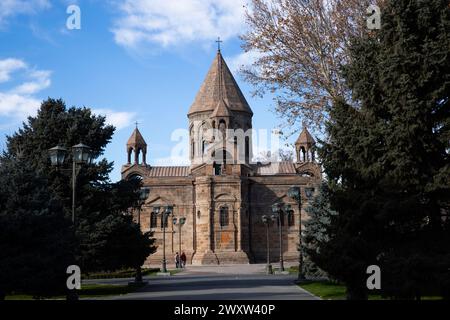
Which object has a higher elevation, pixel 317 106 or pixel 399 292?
pixel 317 106

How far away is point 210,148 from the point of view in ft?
179

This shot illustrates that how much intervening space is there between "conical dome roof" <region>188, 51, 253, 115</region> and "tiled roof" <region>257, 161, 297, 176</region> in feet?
23.3

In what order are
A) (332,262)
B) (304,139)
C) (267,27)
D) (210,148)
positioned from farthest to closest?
1. (304,139)
2. (210,148)
3. (267,27)
4. (332,262)

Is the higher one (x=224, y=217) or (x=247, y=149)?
(x=247, y=149)

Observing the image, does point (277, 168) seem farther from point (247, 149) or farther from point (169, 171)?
point (169, 171)

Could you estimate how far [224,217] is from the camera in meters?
50.4

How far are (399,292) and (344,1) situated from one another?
471 inches

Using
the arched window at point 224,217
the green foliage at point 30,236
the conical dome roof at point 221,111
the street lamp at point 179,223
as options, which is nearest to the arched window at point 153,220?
the street lamp at point 179,223

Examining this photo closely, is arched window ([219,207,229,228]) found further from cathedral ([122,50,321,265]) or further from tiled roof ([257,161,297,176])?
tiled roof ([257,161,297,176])

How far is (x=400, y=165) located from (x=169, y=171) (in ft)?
157

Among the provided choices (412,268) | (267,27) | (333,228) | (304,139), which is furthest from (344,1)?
(304,139)

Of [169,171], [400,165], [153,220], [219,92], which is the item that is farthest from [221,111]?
[400,165]

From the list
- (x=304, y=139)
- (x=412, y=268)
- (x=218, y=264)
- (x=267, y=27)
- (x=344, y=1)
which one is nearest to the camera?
(x=412, y=268)

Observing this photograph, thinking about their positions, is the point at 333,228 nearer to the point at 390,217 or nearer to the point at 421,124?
the point at 390,217
